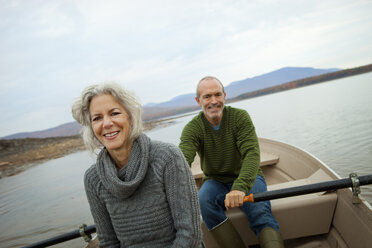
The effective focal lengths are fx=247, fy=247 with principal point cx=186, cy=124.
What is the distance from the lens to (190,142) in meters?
2.40

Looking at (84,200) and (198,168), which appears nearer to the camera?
(198,168)

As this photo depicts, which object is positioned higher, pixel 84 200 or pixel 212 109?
pixel 212 109

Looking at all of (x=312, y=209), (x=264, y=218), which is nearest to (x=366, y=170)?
(x=312, y=209)

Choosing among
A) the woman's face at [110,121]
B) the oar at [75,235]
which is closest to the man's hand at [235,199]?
the woman's face at [110,121]

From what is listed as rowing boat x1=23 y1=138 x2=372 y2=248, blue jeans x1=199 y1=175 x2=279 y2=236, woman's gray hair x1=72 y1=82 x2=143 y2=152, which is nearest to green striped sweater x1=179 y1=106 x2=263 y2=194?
blue jeans x1=199 y1=175 x2=279 y2=236

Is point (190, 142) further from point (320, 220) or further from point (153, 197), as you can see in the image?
point (320, 220)

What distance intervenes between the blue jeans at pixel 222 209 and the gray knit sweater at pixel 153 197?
0.64 meters

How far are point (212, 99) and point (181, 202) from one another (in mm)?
1214

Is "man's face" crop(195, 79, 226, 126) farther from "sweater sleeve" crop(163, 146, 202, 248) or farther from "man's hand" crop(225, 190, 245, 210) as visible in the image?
"sweater sleeve" crop(163, 146, 202, 248)

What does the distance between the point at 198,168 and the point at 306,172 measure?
1.73 meters

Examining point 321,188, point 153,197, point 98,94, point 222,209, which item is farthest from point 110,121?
point 321,188

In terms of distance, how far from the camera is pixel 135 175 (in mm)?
1462

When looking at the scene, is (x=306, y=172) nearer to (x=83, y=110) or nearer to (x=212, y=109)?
(x=212, y=109)

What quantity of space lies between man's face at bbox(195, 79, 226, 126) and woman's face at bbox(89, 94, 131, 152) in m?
1.03
